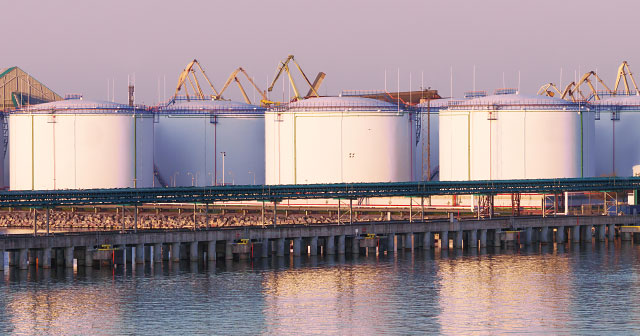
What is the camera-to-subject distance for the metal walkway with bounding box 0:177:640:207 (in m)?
105

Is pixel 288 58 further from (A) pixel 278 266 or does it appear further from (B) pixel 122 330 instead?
(B) pixel 122 330

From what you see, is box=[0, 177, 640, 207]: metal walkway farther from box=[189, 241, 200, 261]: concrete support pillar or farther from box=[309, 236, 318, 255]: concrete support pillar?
box=[189, 241, 200, 261]: concrete support pillar

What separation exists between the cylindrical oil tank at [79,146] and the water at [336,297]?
158 ft

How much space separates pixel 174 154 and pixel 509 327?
316 ft

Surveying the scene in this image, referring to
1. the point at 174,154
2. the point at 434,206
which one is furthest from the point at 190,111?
the point at 434,206

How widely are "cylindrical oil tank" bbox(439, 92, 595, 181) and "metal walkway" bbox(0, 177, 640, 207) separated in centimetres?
1032

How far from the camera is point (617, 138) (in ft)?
550

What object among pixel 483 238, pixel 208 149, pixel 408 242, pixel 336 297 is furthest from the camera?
pixel 208 149

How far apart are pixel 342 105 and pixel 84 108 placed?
29581 millimetres

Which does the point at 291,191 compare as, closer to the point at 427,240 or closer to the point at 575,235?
the point at 427,240

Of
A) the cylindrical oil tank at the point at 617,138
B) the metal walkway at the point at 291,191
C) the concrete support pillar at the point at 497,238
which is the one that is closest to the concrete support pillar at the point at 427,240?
the metal walkway at the point at 291,191

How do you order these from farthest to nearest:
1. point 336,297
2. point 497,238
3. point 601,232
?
point 601,232 → point 497,238 → point 336,297

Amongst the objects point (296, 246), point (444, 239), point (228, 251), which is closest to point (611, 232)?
point (444, 239)

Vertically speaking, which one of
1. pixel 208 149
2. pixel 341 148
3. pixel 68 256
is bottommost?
pixel 68 256
